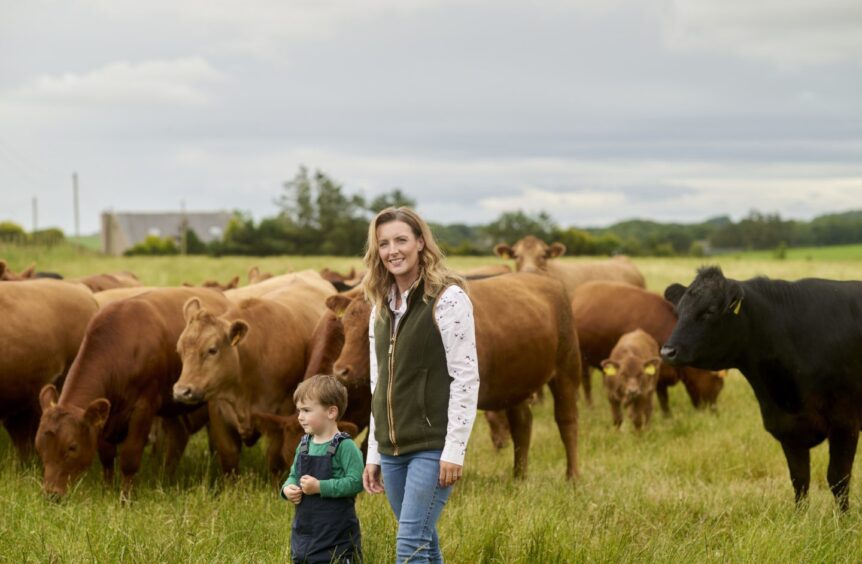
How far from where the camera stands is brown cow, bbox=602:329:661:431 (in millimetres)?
11531

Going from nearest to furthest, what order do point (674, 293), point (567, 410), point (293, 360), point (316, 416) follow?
point (316, 416)
point (674, 293)
point (293, 360)
point (567, 410)

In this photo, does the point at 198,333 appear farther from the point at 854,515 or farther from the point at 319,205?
the point at 319,205

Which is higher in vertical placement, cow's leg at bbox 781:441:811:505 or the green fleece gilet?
the green fleece gilet

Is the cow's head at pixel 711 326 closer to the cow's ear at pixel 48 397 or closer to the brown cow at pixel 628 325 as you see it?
the cow's ear at pixel 48 397

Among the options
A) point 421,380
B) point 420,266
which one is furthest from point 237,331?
point 421,380

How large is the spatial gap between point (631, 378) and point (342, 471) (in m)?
7.28

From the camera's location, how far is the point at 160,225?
94312 millimetres

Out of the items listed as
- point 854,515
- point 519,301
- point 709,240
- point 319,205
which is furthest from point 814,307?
point 709,240

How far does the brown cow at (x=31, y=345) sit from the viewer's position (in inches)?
352

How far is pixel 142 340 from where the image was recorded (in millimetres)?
8125

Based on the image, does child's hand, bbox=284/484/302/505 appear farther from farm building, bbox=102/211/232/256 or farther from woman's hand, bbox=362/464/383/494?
farm building, bbox=102/211/232/256

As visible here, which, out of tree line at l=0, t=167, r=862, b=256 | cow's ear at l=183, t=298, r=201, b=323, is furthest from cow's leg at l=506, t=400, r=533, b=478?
tree line at l=0, t=167, r=862, b=256

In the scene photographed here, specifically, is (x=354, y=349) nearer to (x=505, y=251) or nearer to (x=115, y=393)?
(x=115, y=393)

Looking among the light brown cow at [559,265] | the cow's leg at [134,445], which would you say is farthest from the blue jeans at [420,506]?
the light brown cow at [559,265]
